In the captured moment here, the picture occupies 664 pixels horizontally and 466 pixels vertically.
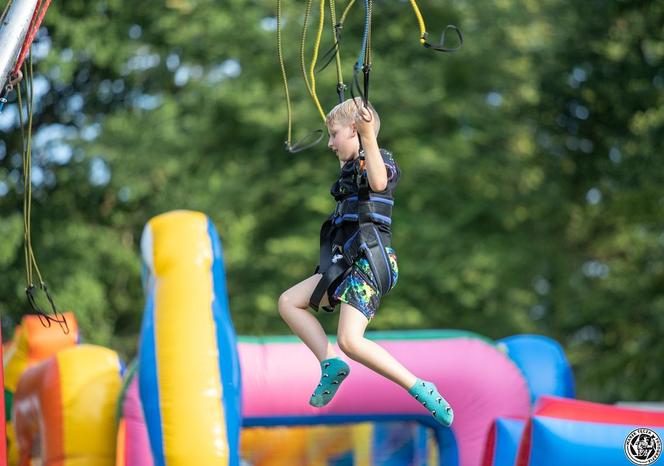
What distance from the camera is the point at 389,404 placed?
7.17m

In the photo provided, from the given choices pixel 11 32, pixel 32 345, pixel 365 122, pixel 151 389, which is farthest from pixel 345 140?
pixel 32 345

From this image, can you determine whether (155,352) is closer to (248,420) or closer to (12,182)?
(248,420)

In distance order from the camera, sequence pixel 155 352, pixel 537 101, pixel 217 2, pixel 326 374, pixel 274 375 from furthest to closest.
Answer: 1. pixel 217 2
2. pixel 537 101
3. pixel 274 375
4. pixel 155 352
5. pixel 326 374

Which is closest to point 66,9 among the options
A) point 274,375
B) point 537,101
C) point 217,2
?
point 217,2

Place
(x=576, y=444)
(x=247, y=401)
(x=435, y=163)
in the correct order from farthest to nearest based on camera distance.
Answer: (x=435, y=163) → (x=247, y=401) → (x=576, y=444)

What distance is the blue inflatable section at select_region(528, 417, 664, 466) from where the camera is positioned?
5.62m

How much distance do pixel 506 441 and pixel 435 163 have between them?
885cm

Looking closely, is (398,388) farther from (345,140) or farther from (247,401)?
(345,140)

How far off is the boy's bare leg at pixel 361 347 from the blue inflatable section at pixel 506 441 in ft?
7.68

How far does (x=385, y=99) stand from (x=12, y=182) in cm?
572

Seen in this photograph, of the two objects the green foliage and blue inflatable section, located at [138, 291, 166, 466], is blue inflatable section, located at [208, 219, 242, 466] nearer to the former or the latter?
blue inflatable section, located at [138, 291, 166, 466]

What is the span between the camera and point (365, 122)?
154 inches

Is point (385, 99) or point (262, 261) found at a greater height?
point (385, 99)

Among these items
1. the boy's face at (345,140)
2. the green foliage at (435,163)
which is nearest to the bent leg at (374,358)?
the boy's face at (345,140)
